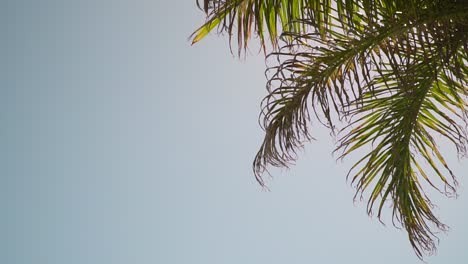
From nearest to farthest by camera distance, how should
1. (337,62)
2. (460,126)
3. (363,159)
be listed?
(337,62) < (460,126) < (363,159)

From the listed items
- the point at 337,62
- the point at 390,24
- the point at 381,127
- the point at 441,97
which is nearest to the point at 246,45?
the point at 337,62

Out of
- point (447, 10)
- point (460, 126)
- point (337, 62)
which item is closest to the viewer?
point (447, 10)

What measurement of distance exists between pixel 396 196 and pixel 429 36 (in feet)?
4.23

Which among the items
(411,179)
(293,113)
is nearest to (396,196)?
(411,179)

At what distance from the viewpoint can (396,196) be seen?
4.50 meters

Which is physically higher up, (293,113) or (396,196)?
(293,113)

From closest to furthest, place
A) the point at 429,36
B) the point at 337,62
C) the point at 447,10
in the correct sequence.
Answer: the point at 447,10, the point at 429,36, the point at 337,62

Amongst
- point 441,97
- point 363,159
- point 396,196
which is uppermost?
point 441,97

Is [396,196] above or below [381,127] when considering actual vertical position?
below

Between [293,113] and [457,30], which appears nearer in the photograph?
[457,30]

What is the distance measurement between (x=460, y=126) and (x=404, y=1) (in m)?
1.32

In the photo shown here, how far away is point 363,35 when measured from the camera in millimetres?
3811

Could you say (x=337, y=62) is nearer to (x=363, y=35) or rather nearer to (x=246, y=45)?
(x=363, y=35)

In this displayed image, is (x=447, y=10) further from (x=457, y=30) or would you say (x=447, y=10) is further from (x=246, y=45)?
(x=246, y=45)
